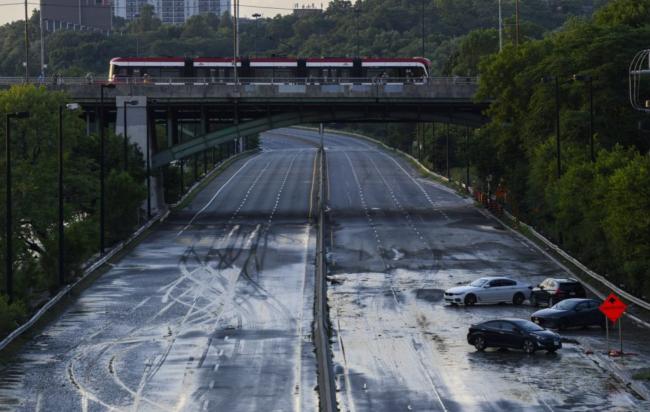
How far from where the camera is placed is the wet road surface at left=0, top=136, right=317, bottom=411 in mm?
37969

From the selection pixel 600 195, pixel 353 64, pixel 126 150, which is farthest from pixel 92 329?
pixel 353 64

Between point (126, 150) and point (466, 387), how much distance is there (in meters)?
53.8

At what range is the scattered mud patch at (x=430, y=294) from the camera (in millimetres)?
57894

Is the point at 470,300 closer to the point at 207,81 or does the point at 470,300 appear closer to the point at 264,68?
the point at 207,81

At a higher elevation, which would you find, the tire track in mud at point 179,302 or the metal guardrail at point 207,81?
the metal guardrail at point 207,81

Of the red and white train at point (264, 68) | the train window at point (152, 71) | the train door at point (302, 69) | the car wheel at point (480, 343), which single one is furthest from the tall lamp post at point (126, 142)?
the car wheel at point (480, 343)

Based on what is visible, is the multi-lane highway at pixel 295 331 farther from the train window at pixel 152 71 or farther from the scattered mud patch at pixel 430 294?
the train window at pixel 152 71

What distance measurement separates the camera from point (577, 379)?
3944cm

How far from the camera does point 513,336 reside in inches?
1754

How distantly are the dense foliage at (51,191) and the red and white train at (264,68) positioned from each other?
456 inches

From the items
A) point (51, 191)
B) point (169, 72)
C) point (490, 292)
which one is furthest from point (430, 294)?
point (169, 72)

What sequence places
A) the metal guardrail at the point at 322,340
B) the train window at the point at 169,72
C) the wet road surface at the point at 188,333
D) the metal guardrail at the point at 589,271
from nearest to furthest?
the metal guardrail at the point at 322,340 → the wet road surface at the point at 188,333 → the metal guardrail at the point at 589,271 → the train window at the point at 169,72

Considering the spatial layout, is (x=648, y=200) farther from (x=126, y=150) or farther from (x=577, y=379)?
(x=126, y=150)

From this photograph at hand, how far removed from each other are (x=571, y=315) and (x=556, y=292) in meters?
6.67
